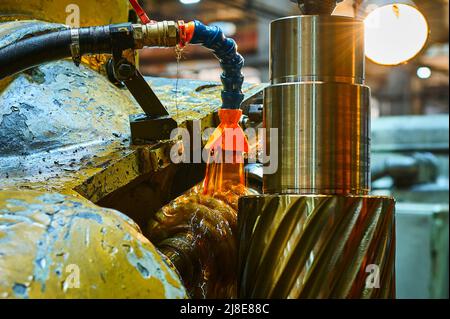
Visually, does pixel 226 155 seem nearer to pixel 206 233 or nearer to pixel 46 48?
pixel 206 233

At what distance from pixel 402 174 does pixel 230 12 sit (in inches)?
201

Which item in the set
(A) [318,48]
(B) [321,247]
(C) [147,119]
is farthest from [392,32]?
(B) [321,247]

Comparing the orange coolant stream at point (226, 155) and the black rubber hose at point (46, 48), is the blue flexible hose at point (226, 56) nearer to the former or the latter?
the orange coolant stream at point (226, 155)

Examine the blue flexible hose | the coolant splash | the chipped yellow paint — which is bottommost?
the coolant splash

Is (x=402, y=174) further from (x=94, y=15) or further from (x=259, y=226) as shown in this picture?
(x=259, y=226)

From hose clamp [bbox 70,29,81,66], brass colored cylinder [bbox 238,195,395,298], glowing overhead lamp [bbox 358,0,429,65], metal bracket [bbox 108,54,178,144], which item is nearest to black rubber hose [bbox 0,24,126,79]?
hose clamp [bbox 70,29,81,66]

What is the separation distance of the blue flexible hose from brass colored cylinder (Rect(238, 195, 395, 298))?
16.6 inches

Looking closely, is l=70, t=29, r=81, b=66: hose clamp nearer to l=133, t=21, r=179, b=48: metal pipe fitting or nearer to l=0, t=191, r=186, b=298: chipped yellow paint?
l=133, t=21, r=179, b=48: metal pipe fitting

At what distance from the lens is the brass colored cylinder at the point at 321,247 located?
117 centimetres

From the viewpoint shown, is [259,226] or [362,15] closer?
[259,226]

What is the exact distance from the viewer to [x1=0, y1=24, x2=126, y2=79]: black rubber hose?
136 cm

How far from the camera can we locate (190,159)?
1.71 metres

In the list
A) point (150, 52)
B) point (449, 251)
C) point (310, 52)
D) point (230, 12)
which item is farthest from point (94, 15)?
point (230, 12)
